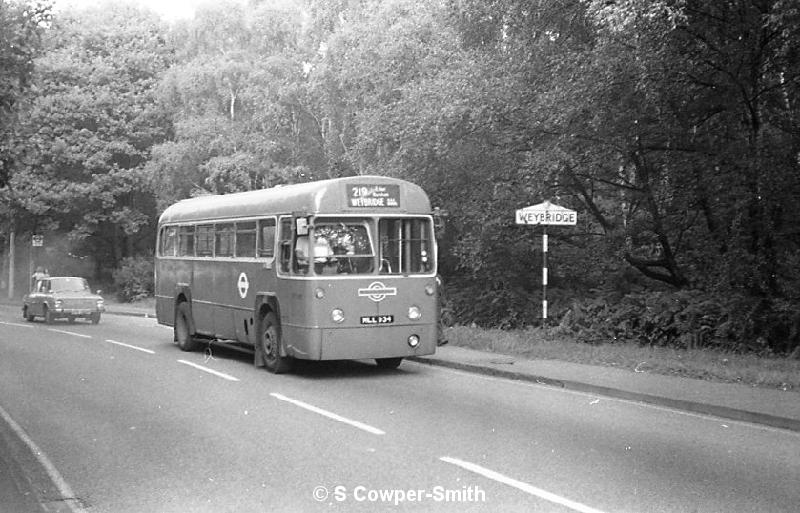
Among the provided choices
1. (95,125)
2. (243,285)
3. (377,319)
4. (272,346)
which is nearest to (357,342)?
(377,319)

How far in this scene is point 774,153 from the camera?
1678 cm

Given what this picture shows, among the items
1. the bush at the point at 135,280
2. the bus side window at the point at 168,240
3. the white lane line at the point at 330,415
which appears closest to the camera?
the white lane line at the point at 330,415

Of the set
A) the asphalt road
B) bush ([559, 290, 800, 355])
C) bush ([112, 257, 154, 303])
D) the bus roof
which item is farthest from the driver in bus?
bush ([112, 257, 154, 303])

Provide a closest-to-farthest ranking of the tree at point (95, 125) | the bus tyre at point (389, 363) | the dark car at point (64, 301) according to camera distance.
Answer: the bus tyre at point (389, 363) → the dark car at point (64, 301) → the tree at point (95, 125)

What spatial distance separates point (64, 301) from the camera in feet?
99.8

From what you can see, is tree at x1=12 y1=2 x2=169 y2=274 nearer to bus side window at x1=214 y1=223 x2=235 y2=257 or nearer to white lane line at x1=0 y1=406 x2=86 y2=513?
bus side window at x1=214 y1=223 x2=235 y2=257

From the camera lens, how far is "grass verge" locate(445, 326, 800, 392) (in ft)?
43.2

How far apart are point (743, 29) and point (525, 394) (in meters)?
8.69

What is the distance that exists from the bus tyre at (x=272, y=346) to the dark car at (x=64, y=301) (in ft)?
54.5

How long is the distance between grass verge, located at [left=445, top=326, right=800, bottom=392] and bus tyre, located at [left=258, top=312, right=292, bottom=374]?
177 inches

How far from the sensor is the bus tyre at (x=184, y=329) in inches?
763

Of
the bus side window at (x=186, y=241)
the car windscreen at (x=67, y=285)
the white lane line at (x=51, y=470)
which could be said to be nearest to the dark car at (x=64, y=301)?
the car windscreen at (x=67, y=285)

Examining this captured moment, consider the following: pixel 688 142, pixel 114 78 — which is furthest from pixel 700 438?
pixel 114 78

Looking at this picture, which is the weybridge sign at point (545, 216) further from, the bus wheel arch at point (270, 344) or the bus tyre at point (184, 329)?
the bus tyre at point (184, 329)
